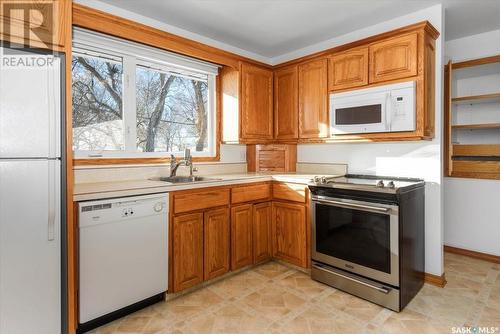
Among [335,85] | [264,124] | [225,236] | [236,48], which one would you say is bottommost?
[225,236]

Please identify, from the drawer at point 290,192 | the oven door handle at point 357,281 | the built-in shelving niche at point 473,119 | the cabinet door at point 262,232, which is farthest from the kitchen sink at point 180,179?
the built-in shelving niche at point 473,119

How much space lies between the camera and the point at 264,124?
3.56m

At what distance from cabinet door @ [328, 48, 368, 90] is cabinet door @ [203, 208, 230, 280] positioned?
171 cm

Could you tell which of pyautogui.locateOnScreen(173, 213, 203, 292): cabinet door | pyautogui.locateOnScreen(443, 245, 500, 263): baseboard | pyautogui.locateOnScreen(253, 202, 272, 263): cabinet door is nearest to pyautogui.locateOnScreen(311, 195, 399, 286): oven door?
pyautogui.locateOnScreen(253, 202, 272, 263): cabinet door

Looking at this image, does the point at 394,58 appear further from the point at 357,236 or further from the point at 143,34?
the point at 143,34

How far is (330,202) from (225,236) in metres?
1.02

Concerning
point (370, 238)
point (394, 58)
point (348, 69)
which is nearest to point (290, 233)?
point (370, 238)

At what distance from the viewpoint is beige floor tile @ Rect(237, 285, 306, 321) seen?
222 centimetres

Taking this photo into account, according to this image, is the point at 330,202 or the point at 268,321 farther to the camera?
the point at 330,202

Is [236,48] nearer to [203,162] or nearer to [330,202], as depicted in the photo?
[203,162]

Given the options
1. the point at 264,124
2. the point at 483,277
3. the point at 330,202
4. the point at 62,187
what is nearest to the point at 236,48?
A: the point at 264,124

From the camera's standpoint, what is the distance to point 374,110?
8.85ft

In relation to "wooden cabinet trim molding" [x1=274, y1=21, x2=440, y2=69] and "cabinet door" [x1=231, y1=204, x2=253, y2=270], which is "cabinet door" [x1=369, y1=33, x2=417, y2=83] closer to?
"wooden cabinet trim molding" [x1=274, y1=21, x2=440, y2=69]

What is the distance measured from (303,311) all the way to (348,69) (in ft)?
7.40
